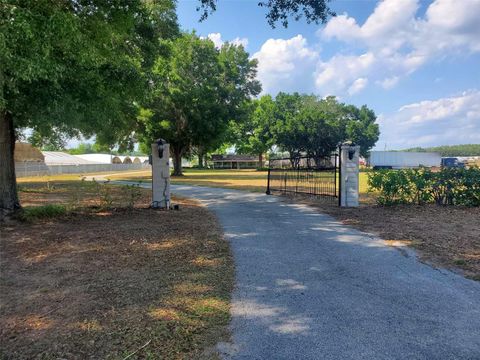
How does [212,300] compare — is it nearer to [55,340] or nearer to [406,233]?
[55,340]

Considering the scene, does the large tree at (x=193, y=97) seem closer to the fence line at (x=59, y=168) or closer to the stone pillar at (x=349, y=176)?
the fence line at (x=59, y=168)

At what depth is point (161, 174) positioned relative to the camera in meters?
10.5

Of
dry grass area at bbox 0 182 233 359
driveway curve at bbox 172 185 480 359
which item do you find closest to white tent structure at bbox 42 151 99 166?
dry grass area at bbox 0 182 233 359

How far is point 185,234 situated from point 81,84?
11.7 feet

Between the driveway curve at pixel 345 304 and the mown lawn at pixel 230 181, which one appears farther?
the mown lawn at pixel 230 181

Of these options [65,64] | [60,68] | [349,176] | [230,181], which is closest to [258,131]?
[230,181]

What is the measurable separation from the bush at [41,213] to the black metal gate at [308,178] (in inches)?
304

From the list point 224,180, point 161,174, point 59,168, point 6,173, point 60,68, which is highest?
point 60,68

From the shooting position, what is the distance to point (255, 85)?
38.6 metres

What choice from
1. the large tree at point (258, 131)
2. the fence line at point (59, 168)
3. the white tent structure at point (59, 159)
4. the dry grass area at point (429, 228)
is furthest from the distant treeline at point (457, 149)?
the dry grass area at point (429, 228)

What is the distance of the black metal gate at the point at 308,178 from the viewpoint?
39.5 ft

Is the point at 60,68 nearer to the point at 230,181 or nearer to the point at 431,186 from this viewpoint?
the point at 431,186

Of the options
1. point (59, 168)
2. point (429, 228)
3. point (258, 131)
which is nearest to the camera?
point (429, 228)

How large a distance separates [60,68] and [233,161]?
82.0m
